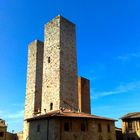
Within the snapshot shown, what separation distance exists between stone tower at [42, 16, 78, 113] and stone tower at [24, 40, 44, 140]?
5037 millimetres

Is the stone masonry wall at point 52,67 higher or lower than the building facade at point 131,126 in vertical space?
higher

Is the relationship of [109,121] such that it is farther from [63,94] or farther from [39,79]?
[39,79]

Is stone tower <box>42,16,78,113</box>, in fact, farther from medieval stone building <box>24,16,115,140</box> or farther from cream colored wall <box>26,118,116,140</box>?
cream colored wall <box>26,118,116,140</box>

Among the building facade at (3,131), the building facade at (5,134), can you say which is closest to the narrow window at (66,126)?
the building facade at (5,134)

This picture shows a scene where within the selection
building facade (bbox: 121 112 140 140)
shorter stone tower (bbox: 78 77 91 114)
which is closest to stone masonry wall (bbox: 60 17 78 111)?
shorter stone tower (bbox: 78 77 91 114)

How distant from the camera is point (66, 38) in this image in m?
40.8

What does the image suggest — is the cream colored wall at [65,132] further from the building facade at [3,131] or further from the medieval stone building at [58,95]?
the building facade at [3,131]

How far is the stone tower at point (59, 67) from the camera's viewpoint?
123 ft

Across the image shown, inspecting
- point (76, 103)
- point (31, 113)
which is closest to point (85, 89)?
point (76, 103)

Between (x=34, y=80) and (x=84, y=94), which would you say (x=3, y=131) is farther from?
(x=84, y=94)

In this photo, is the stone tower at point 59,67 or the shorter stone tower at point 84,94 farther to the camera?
the shorter stone tower at point 84,94

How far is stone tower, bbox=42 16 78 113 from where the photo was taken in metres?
37.6

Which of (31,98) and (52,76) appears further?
(31,98)

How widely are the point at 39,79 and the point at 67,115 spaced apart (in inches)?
710
